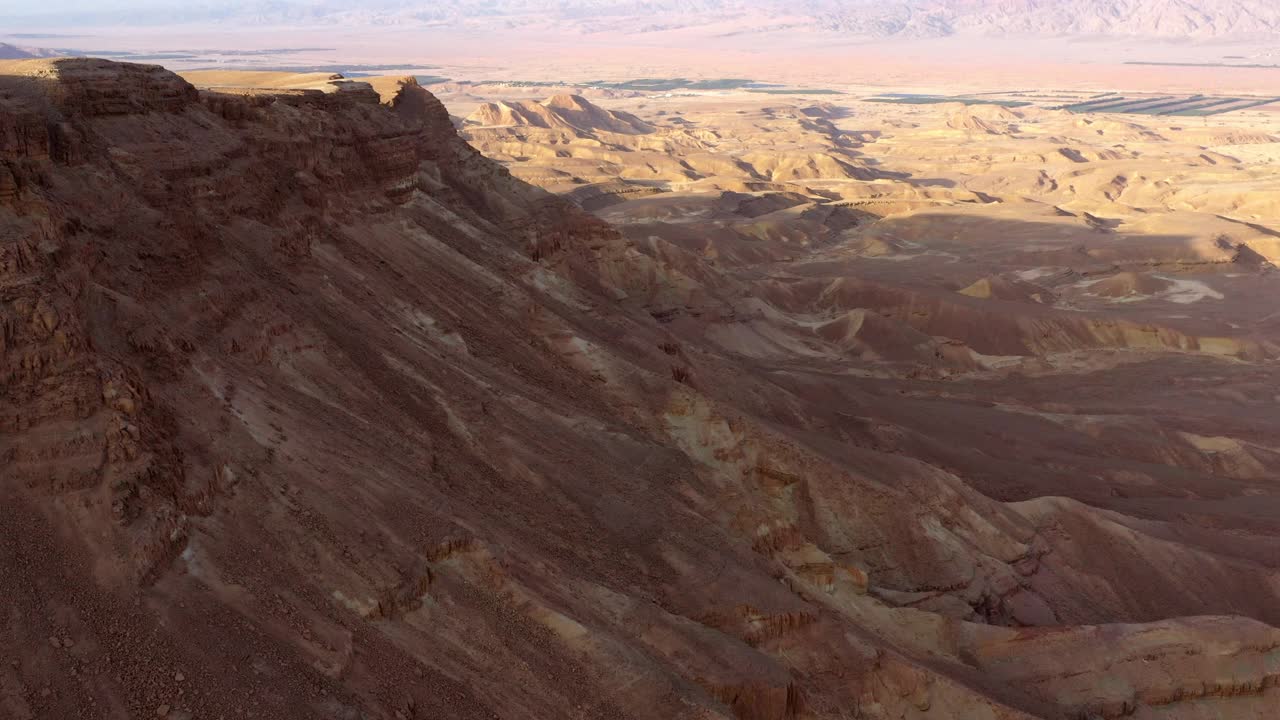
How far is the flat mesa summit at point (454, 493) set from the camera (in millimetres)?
14078

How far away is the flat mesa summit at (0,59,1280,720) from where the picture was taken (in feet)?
46.2

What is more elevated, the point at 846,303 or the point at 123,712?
the point at 123,712

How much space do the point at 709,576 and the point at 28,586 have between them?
38.5 ft

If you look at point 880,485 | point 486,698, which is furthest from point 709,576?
point 880,485

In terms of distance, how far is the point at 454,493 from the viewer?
1955 centimetres

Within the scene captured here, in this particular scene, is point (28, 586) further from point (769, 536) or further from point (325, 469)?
point (769, 536)

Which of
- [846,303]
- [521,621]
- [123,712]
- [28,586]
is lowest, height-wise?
[846,303]

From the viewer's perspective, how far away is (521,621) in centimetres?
1641

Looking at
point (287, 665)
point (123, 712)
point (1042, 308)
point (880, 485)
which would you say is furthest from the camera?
point (1042, 308)

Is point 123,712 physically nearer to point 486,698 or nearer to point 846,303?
point 486,698

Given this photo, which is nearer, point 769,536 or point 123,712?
point 123,712

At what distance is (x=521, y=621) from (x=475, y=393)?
841 centimetres

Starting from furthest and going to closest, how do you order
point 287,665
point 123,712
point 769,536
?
point 769,536
point 287,665
point 123,712

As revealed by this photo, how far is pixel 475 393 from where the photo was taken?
2388cm
